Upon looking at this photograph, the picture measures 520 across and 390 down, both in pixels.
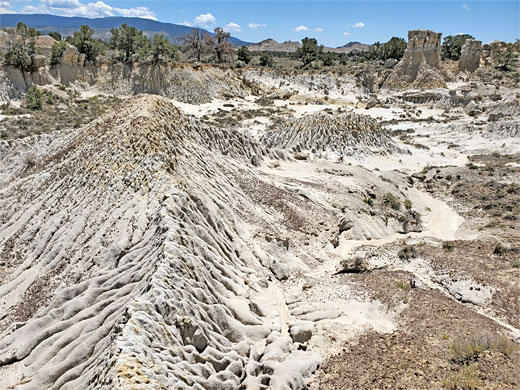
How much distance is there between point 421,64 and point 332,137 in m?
38.2

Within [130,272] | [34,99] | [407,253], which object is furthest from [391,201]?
[34,99]

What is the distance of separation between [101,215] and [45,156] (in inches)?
330

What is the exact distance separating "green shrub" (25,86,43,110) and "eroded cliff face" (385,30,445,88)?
170 ft

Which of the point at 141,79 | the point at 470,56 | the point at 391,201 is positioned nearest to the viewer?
the point at 391,201

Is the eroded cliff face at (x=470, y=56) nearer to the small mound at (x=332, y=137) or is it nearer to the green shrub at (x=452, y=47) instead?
the green shrub at (x=452, y=47)

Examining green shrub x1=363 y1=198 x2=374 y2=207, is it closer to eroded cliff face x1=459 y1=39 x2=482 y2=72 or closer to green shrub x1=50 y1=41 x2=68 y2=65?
green shrub x1=50 y1=41 x2=68 y2=65

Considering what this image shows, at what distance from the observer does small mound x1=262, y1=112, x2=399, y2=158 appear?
33.1m

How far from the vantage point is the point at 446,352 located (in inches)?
402

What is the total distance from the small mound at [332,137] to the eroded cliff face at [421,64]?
31.0m

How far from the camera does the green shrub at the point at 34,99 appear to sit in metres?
42.7

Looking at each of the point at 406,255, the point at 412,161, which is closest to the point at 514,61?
the point at 412,161

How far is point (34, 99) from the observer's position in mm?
42969

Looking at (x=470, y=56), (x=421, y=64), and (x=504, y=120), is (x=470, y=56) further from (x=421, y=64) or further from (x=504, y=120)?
(x=504, y=120)

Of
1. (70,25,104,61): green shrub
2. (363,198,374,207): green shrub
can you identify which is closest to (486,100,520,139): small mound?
(363,198,374,207): green shrub
